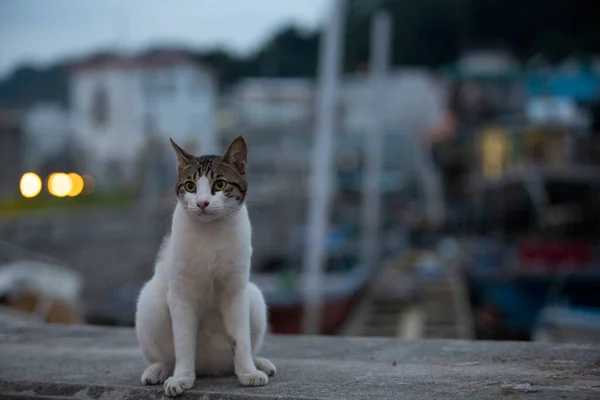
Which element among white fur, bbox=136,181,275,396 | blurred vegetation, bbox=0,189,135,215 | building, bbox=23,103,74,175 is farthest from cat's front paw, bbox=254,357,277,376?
building, bbox=23,103,74,175

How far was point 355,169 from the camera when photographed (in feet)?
138

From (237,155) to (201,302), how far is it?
0.63m

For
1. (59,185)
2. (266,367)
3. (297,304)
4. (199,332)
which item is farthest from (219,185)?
(297,304)

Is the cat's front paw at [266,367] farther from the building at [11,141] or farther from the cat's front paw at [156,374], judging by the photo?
the building at [11,141]

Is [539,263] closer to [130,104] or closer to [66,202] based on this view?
[66,202]

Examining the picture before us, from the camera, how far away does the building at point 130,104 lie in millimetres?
34812

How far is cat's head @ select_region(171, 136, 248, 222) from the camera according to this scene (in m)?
2.94

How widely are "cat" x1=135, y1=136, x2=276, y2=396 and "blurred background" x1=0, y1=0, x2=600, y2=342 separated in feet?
2.11

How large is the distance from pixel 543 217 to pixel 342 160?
21456mm

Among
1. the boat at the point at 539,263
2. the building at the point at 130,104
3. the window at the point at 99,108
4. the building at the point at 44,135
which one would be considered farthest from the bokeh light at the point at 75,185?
the window at the point at 99,108

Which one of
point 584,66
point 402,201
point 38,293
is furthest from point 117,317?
point 402,201

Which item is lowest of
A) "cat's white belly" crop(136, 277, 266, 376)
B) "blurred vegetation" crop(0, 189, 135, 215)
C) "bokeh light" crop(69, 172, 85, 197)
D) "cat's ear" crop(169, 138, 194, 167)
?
"blurred vegetation" crop(0, 189, 135, 215)

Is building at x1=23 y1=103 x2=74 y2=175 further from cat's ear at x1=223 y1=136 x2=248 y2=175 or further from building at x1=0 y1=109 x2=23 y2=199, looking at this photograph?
cat's ear at x1=223 y1=136 x2=248 y2=175

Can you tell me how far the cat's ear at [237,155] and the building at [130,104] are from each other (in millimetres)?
30965
